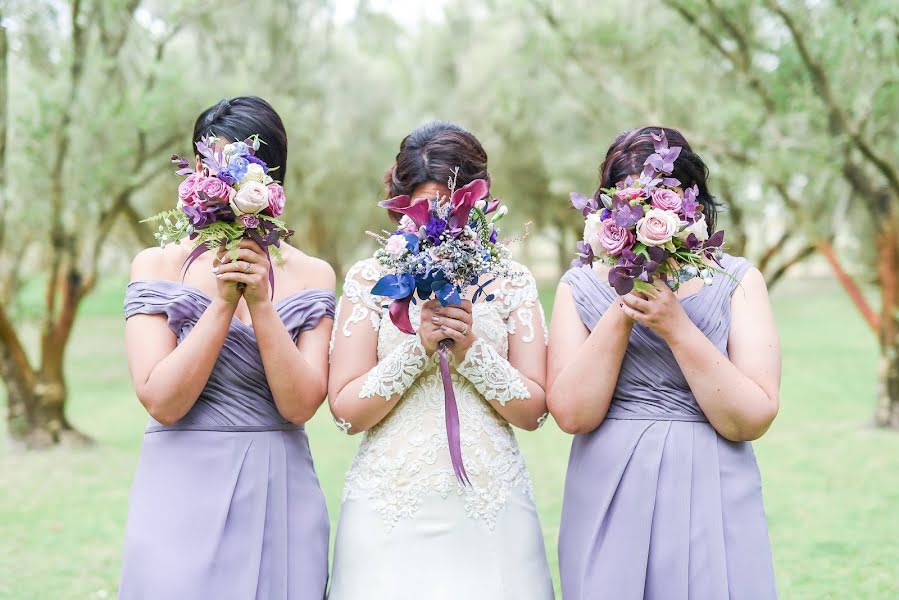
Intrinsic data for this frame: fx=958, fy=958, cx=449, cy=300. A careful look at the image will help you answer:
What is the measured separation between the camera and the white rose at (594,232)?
10.2ft

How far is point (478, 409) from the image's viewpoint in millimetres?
3613

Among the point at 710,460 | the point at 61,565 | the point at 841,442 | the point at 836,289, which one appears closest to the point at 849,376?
the point at 841,442

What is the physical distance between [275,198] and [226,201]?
162 millimetres

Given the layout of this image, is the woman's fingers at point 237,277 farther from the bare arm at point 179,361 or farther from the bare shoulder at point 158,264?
the bare shoulder at point 158,264

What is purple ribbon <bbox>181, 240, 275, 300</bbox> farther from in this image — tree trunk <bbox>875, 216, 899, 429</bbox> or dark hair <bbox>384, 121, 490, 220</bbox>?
tree trunk <bbox>875, 216, 899, 429</bbox>

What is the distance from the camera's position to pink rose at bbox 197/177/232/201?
3.02 m

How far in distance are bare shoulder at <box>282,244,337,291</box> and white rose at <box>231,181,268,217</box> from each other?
575 mm

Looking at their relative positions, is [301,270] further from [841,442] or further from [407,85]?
[407,85]

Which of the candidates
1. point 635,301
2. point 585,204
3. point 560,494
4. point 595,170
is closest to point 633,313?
point 635,301

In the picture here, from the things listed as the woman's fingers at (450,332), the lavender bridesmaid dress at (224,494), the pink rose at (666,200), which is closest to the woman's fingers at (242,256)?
the lavender bridesmaid dress at (224,494)

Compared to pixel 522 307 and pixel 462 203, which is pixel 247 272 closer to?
pixel 462 203

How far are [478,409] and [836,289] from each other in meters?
44.2

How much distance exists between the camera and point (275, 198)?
3146 mm

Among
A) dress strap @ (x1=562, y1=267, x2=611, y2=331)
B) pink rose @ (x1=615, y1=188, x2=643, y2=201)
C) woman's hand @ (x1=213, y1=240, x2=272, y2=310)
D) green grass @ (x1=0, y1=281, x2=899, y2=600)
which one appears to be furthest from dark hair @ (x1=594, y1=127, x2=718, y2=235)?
green grass @ (x1=0, y1=281, x2=899, y2=600)
